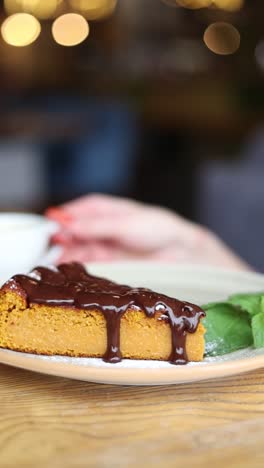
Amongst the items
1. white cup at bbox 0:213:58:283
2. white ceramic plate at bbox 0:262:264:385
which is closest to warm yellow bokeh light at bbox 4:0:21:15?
white cup at bbox 0:213:58:283

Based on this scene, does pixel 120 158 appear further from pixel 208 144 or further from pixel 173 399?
pixel 173 399

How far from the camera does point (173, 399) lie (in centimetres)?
67

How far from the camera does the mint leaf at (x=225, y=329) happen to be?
0.74 metres

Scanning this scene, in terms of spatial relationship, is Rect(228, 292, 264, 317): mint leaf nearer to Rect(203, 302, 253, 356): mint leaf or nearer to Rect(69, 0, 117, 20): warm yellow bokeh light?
Rect(203, 302, 253, 356): mint leaf

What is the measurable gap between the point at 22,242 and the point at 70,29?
713 cm

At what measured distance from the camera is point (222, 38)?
23.6ft

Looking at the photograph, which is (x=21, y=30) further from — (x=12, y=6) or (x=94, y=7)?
A: (x=94, y=7)

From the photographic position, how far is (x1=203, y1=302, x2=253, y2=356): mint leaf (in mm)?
739

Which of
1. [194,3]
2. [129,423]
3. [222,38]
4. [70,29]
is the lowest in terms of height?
[129,423]

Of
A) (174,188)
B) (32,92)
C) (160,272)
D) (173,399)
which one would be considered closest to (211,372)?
(173,399)

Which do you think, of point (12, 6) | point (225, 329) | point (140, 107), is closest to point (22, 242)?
point (225, 329)

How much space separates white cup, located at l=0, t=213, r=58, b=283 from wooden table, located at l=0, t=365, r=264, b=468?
28 centimetres

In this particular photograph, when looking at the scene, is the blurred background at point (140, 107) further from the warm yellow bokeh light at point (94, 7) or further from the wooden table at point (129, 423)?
the wooden table at point (129, 423)

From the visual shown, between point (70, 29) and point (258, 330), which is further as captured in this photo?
point (70, 29)
